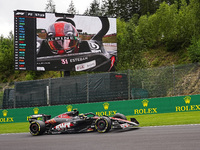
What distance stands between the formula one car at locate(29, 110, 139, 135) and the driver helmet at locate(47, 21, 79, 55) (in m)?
12.0

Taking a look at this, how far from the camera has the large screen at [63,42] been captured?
73.0 feet

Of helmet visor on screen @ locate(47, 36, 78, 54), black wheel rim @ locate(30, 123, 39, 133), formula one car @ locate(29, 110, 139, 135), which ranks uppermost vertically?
helmet visor on screen @ locate(47, 36, 78, 54)

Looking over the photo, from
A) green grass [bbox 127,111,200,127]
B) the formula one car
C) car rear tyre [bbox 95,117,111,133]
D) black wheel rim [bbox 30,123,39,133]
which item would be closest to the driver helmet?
green grass [bbox 127,111,200,127]

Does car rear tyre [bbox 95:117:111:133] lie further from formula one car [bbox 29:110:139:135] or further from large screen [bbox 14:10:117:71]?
large screen [bbox 14:10:117:71]

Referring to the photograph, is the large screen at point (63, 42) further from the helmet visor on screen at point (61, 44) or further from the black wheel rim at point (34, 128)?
the black wheel rim at point (34, 128)

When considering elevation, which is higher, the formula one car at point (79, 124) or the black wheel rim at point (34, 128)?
the formula one car at point (79, 124)

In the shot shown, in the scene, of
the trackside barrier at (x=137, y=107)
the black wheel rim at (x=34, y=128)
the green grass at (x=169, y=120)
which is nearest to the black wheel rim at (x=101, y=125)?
the green grass at (x=169, y=120)

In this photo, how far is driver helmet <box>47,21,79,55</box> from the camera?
76.4ft

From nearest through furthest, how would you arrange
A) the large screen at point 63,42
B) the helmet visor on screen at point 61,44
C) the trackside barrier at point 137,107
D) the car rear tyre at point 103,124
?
1. the car rear tyre at point 103,124
2. the trackside barrier at point 137,107
3. the large screen at point 63,42
4. the helmet visor on screen at point 61,44

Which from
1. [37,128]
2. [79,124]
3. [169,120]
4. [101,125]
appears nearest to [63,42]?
[169,120]

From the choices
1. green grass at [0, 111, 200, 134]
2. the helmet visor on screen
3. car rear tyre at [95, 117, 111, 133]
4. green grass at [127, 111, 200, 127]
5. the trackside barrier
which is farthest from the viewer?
the helmet visor on screen

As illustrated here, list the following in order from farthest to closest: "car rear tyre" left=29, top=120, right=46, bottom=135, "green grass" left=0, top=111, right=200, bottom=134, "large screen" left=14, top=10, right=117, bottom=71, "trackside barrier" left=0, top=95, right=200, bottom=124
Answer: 1. "large screen" left=14, top=10, right=117, bottom=71
2. "trackside barrier" left=0, top=95, right=200, bottom=124
3. "green grass" left=0, top=111, right=200, bottom=134
4. "car rear tyre" left=29, top=120, right=46, bottom=135

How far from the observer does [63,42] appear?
23.4 meters

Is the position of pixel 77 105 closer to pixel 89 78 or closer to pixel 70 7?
pixel 89 78
